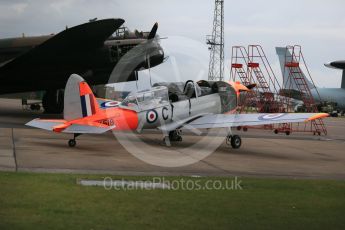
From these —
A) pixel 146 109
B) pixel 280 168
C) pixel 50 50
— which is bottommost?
pixel 280 168

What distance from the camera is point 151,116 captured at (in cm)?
1755

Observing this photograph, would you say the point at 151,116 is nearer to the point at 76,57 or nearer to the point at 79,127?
the point at 79,127

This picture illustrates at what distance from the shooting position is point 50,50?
2497cm

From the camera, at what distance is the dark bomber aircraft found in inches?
958

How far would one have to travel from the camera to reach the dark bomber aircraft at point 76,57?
79.8 feet

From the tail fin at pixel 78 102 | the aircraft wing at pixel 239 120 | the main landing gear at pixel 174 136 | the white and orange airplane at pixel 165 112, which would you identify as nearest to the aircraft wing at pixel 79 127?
the white and orange airplane at pixel 165 112

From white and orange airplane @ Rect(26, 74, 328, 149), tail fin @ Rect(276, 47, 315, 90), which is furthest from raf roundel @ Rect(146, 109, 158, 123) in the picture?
tail fin @ Rect(276, 47, 315, 90)

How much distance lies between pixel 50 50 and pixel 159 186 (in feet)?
54.5

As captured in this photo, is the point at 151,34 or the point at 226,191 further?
the point at 151,34

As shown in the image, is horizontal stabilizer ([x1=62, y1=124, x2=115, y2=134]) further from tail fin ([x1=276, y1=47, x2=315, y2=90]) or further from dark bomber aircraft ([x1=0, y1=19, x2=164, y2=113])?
tail fin ([x1=276, y1=47, x2=315, y2=90])

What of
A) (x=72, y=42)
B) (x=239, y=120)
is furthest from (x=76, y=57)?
(x=239, y=120)

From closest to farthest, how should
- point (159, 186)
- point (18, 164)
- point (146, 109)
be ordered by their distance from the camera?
point (159, 186) < point (18, 164) < point (146, 109)

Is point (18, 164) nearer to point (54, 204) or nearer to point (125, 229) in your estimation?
point (54, 204)

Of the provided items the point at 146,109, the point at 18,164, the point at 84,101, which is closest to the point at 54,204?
the point at 18,164
